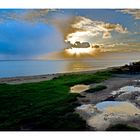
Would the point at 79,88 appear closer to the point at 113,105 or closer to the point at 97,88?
the point at 97,88

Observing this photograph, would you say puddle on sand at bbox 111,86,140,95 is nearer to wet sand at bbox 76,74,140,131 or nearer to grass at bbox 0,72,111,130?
wet sand at bbox 76,74,140,131

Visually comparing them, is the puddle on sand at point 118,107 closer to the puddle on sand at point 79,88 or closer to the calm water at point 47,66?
the puddle on sand at point 79,88

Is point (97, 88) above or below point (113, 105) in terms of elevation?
above

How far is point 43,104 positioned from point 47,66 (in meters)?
0.25

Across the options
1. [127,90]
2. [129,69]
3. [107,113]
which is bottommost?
[107,113]

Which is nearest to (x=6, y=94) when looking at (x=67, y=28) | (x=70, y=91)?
(x=70, y=91)

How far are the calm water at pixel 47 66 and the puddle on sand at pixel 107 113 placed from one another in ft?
0.82

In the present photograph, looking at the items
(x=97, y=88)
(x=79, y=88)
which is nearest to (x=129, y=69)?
(x=97, y=88)

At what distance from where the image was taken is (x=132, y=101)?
2346mm

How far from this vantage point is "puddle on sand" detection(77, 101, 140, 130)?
90.4 inches

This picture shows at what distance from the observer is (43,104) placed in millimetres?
2352

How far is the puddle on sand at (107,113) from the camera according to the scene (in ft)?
7.54

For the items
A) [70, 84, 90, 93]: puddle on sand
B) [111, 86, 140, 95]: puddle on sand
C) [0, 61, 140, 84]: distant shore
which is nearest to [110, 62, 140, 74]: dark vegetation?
[0, 61, 140, 84]: distant shore
